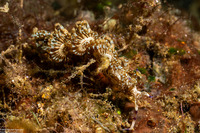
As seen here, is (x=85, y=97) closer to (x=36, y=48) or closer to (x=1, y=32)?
(x=36, y=48)

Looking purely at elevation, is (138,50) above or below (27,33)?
below

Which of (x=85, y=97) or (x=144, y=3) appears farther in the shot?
(x=144, y=3)

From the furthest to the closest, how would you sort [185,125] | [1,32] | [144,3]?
1. [1,32]
2. [144,3]
3. [185,125]

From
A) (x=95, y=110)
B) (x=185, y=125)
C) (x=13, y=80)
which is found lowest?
(x=185, y=125)

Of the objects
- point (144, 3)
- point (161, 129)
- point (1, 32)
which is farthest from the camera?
point (1, 32)

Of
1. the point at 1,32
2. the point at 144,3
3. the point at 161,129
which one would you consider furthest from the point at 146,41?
the point at 1,32

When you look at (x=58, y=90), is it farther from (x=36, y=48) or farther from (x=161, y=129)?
(x=161, y=129)
